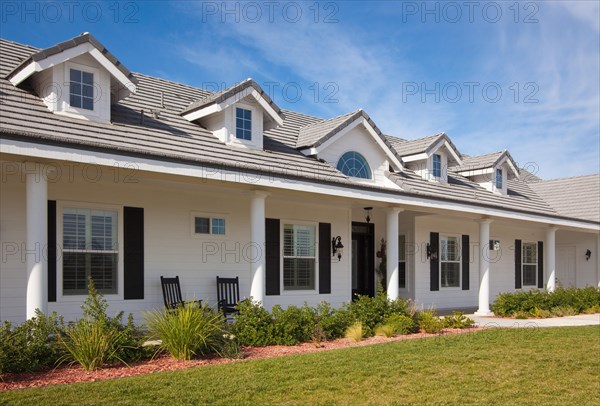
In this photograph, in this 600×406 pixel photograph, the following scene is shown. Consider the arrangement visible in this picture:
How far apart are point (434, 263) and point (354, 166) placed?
4.89 metres

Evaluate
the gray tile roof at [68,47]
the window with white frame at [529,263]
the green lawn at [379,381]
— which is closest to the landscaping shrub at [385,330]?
the green lawn at [379,381]

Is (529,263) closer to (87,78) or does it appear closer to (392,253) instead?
(392,253)

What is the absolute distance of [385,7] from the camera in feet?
41.4

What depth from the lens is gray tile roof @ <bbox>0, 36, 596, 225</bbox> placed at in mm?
8492

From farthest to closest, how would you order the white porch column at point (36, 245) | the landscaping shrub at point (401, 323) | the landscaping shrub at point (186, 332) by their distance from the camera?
the landscaping shrub at point (401, 323) < the white porch column at point (36, 245) < the landscaping shrub at point (186, 332)

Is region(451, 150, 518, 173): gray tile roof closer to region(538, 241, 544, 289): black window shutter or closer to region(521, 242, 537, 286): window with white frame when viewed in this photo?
region(521, 242, 537, 286): window with white frame

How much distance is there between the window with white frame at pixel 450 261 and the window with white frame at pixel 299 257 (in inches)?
210

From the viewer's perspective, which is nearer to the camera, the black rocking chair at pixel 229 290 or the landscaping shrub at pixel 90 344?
the landscaping shrub at pixel 90 344

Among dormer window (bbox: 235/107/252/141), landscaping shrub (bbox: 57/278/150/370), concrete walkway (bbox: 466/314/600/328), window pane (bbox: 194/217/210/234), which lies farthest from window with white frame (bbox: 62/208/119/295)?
concrete walkway (bbox: 466/314/600/328)

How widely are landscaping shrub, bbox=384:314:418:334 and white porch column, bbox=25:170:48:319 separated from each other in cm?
640

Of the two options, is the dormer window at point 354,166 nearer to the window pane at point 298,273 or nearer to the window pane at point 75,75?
the window pane at point 298,273

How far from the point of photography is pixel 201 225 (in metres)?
11.8

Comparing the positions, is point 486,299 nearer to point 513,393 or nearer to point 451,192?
point 451,192

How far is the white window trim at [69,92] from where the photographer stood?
30.8ft
